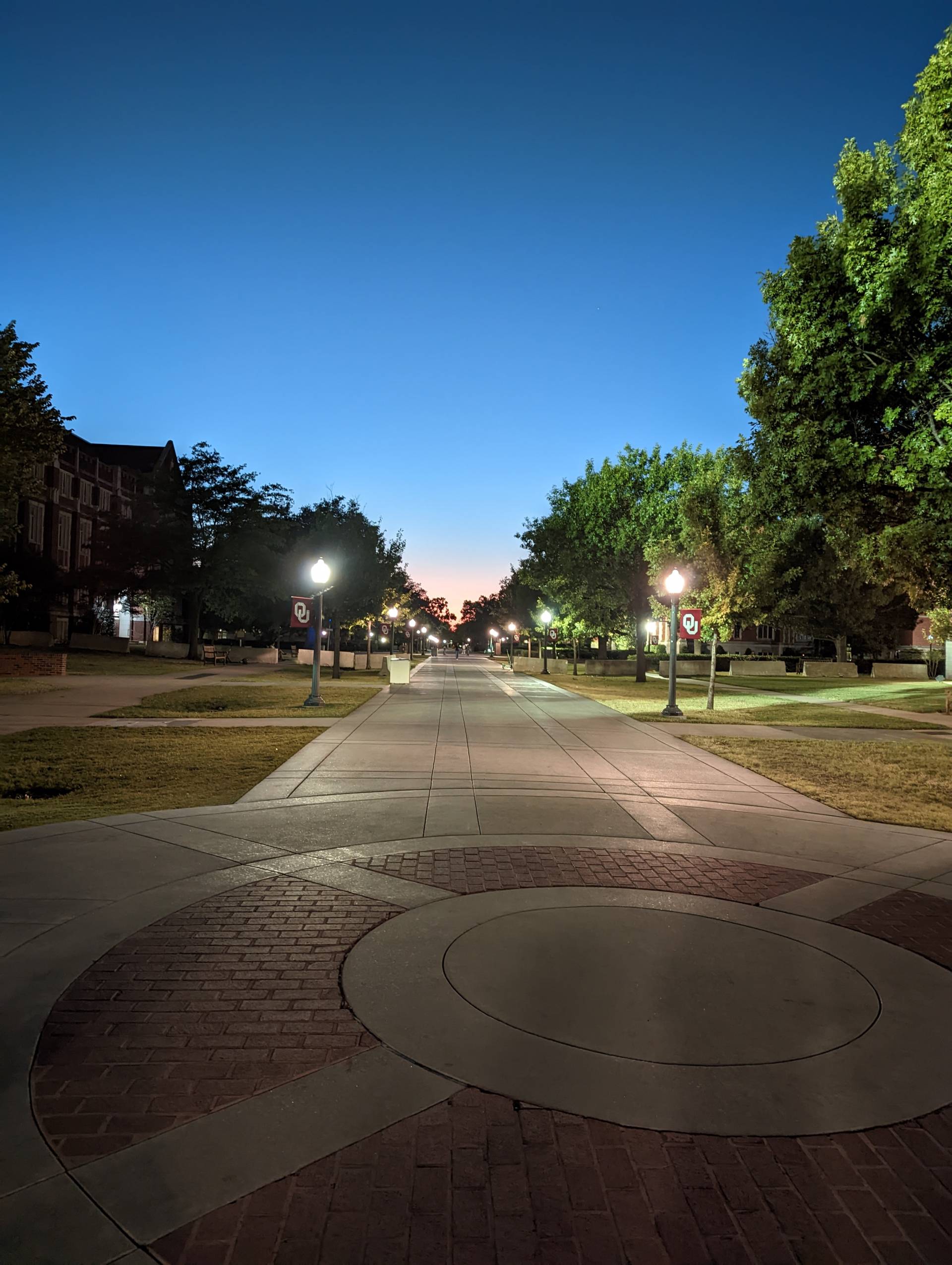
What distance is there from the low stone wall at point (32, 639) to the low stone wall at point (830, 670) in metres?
45.0

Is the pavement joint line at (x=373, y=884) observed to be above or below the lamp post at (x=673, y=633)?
below

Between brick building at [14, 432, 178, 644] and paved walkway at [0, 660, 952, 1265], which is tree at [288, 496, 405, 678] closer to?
Result: brick building at [14, 432, 178, 644]

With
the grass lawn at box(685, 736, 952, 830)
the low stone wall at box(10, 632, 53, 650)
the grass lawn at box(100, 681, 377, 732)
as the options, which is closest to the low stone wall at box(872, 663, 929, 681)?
the grass lawn at box(100, 681, 377, 732)

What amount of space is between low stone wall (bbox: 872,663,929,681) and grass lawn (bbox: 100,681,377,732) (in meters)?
33.3

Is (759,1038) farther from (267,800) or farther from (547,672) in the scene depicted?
(547,672)

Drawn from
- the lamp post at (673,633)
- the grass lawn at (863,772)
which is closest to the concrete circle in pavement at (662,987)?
the grass lawn at (863,772)

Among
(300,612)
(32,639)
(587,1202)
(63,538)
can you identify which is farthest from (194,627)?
(587,1202)

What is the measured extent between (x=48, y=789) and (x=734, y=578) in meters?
19.0

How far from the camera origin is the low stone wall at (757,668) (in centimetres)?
5003

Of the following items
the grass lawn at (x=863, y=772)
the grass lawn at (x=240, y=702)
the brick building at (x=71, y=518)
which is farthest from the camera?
the brick building at (x=71, y=518)

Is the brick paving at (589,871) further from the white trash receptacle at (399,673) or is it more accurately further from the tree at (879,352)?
the white trash receptacle at (399,673)

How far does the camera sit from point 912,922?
4.96m

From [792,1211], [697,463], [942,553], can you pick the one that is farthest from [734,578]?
[792,1211]

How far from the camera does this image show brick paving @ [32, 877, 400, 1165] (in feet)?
9.29
